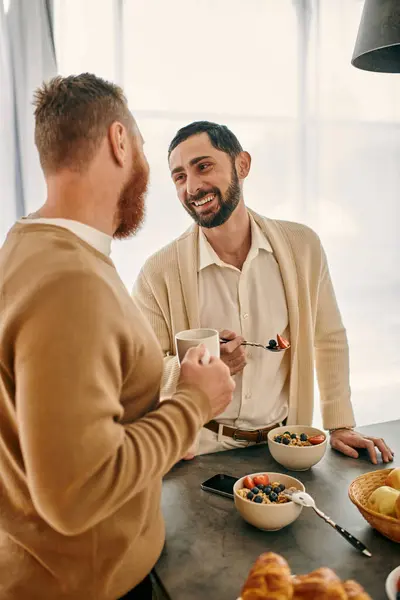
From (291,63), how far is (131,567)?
10.7ft

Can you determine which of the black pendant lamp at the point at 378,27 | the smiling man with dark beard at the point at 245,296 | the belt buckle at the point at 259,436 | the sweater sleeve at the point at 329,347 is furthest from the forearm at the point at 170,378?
the black pendant lamp at the point at 378,27

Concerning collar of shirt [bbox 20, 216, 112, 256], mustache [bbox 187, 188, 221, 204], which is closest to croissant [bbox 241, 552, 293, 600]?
collar of shirt [bbox 20, 216, 112, 256]

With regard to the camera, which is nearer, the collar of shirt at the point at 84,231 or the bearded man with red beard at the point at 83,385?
the bearded man with red beard at the point at 83,385

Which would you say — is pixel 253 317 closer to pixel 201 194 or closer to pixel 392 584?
pixel 201 194

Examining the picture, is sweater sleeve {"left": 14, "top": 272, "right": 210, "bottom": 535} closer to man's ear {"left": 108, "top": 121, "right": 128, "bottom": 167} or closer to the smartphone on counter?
man's ear {"left": 108, "top": 121, "right": 128, "bottom": 167}

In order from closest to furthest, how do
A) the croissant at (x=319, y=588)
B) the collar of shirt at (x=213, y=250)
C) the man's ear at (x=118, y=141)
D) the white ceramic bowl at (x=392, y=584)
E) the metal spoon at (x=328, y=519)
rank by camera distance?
1. the croissant at (x=319, y=588)
2. the white ceramic bowl at (x=392, y=584)
3. the man's ear at (x=118, y=141)
4. the metal spoon at (x=328, y=519)
5. the collar of shirt at (x=213, y=250)

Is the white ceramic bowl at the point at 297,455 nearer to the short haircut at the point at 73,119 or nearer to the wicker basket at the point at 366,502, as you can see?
the wicker basket at the point at 366,502

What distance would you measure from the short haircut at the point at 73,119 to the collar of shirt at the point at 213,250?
86cm

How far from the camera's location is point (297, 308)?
5.95 feet

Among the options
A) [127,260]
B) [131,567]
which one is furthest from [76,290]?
[127,260]

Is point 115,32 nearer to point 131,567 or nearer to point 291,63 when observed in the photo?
point 291,63

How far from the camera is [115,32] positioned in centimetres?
300

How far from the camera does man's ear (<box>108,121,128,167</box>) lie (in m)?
1.00

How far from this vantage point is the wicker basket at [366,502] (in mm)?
1130
